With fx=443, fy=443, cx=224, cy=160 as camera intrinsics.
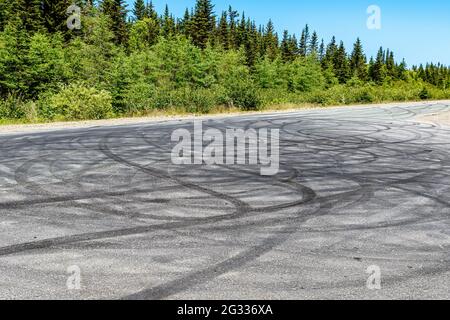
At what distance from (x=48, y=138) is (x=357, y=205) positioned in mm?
9591

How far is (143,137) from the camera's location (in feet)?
43.6

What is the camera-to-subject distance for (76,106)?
70.6 feet

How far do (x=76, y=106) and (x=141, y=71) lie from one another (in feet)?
96.0

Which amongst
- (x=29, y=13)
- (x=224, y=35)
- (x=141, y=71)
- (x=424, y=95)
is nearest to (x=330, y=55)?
(x=224, y=35)

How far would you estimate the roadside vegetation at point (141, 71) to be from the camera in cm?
2475

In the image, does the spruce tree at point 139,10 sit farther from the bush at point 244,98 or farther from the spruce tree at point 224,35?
the bush at point 244,98

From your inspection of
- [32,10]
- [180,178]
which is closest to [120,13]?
[32,10]

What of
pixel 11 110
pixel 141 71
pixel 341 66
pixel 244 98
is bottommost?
pixel 11 110

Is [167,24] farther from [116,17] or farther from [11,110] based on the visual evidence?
[11,110]

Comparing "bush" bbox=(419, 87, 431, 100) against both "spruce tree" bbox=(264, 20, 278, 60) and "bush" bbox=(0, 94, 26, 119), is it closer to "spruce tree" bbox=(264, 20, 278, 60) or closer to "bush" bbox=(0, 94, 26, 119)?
"bush" bbox=(0, 94, 26, 119)

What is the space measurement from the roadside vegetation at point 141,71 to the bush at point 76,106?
0.16 feet

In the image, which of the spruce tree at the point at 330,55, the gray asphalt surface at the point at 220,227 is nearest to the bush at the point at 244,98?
the gray asphalt surface at the point at 220,227

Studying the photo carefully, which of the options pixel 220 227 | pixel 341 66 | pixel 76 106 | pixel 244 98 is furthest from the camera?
pixel 341 66

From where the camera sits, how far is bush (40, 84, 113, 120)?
21.6m
